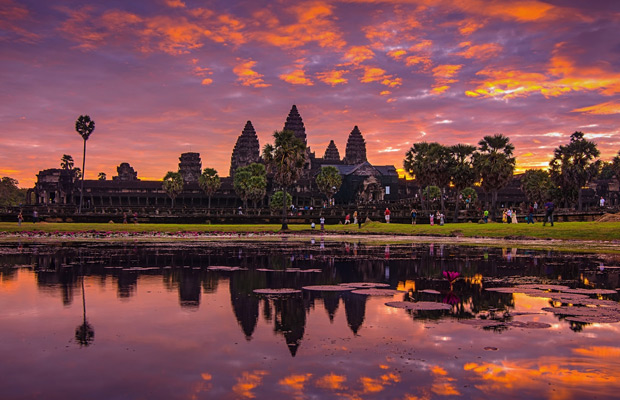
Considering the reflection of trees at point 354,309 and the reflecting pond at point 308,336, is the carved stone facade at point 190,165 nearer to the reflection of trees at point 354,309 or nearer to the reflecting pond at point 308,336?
the reflecting pond at point 308,336

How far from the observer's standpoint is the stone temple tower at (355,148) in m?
193

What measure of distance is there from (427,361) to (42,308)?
694 cm

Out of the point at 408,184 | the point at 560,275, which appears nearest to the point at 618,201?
the point at 408,184

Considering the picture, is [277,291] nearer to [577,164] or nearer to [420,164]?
[420,164]

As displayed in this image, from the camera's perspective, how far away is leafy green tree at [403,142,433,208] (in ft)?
265

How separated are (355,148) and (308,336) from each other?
187734 millimetres

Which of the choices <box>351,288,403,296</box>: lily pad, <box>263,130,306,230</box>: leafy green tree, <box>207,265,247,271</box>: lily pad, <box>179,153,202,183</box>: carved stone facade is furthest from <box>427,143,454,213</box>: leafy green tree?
<box>179,153,202,183</box>: carved stone facade

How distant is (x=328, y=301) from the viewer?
422 inches

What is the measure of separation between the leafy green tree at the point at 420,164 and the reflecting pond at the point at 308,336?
6655 centimetres

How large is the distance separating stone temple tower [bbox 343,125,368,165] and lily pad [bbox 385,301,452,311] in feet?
597

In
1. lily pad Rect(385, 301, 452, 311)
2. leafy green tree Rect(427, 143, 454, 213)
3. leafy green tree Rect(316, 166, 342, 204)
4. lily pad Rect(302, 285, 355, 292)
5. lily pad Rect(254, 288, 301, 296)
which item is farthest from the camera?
leafy green tree Rect(316, 166, 342, 204)

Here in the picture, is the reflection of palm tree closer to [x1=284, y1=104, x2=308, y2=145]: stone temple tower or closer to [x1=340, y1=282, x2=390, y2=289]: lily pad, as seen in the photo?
[x1=340, y1=282, x2=390, y2=289]: lily pad

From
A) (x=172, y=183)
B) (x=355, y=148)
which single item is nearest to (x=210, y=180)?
(x=172, y=183)

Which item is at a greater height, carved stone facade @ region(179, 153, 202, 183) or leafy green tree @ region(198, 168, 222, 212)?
carved stone facade @ region(179, 153, 202, 183)
